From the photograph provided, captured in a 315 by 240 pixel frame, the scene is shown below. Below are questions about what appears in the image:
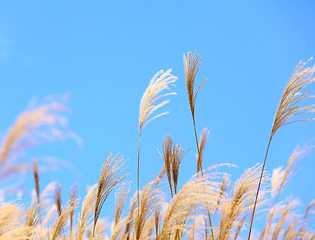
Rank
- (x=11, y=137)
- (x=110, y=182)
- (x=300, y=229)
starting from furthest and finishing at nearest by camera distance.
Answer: (x=300, y=229) < (x=110, y=182) < (x=11, y=137)

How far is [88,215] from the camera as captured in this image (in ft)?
8.31

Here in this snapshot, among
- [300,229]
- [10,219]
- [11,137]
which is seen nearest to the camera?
[11,137]

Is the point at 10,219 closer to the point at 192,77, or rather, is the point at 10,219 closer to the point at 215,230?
the point at 215,230

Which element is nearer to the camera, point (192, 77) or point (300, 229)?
point (192, 77)

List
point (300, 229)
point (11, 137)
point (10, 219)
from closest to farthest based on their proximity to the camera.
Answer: point (11, 137), point (10, 219), point (300, 229)

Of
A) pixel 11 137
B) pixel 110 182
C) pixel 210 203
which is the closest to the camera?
pixel 11 137

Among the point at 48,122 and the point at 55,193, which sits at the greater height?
the point at 55,193

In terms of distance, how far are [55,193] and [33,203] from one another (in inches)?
32.4

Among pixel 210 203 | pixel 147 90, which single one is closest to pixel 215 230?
pixel 210 203

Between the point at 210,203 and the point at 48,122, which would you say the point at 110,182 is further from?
the point at 48,122

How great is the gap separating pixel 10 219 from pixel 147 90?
4.52 ft

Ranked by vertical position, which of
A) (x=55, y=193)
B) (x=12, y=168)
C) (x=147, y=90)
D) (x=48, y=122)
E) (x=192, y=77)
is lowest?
(x=12, y=168)

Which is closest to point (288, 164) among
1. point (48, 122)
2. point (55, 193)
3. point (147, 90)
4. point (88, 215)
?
point (147, 90)

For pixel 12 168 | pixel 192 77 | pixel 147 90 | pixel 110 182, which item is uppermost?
pixel 192 77
